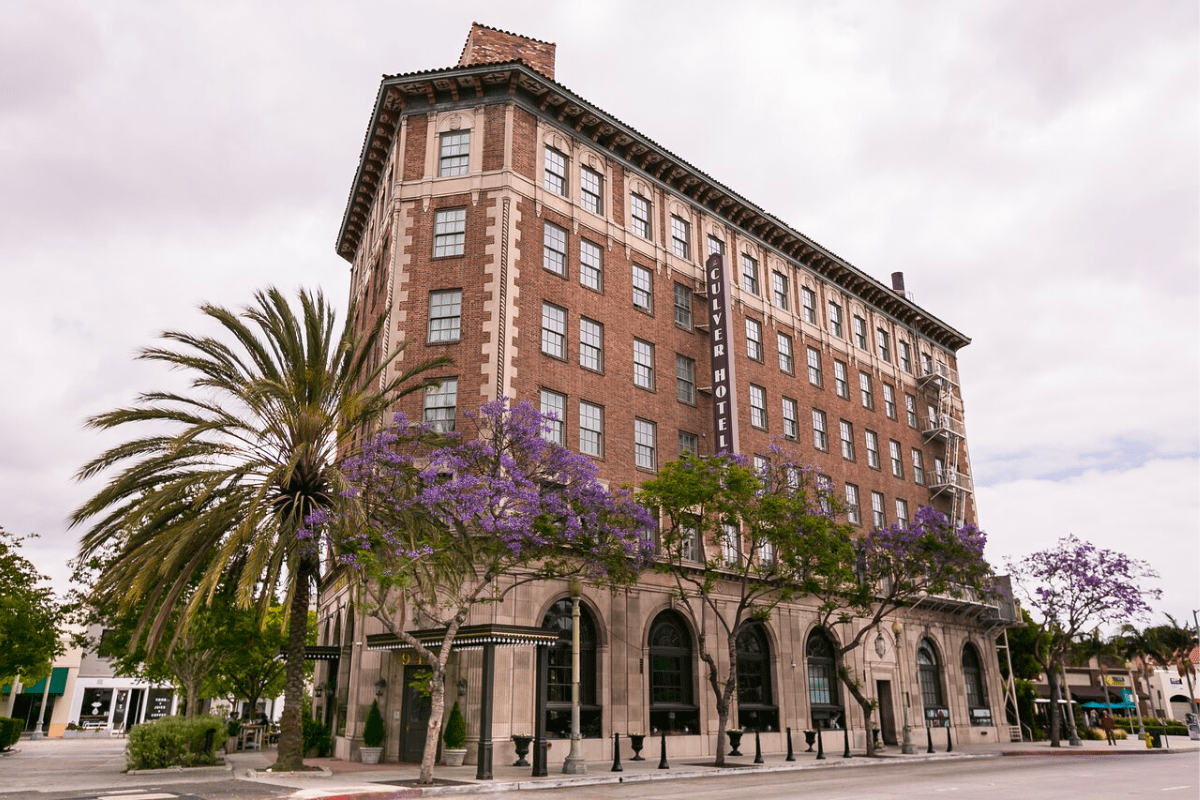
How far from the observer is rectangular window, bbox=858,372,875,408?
1839 inches

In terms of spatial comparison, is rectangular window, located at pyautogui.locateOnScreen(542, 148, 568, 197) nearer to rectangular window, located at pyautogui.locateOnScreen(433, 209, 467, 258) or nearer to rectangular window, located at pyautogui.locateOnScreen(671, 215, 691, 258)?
rectangular window, located at pyautogui.locateOnScreen(433, 209, 467, 258)

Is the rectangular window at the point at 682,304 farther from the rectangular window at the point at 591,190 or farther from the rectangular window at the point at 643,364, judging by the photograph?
the rectangular window at the point at 591,190

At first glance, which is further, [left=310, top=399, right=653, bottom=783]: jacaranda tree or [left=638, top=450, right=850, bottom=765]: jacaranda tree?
[left=638, top=450, right=850, bottom=765]: jacaranda tree

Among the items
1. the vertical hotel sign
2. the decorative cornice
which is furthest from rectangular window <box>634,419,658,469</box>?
the decorative cornice

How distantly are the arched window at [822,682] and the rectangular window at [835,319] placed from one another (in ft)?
53.1

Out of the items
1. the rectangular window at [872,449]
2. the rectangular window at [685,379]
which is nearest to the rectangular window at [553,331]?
the rectangular window at [685,379]

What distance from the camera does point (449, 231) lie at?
3203 cm

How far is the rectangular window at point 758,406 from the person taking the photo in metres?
39.0

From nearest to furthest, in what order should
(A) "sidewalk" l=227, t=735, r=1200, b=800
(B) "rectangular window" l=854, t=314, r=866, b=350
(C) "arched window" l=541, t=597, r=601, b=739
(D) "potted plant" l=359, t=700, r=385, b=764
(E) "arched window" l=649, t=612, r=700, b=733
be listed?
(A) "sidewalk" l=227, t=735, r=1200, b=800
(D) "potted plant" l=359, t=700, r=385, b=764
(C) "arched window" l=541, t=597, r=601, b=739
(E) "arched window" l=649, t=612, r=700, b=733
(B) "rectangular window" l=854, t=314, r=866, b=350

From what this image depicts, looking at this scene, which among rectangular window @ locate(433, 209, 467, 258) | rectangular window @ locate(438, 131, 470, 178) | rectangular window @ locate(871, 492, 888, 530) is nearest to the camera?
rectangular window @ locate(433, 209, 467, 258)

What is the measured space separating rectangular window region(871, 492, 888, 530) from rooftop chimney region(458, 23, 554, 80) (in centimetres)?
2597

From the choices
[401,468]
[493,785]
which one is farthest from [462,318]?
[493,785]

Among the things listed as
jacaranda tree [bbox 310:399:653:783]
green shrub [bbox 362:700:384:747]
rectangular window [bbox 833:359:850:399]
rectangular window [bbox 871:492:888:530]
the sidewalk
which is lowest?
the sidewalk

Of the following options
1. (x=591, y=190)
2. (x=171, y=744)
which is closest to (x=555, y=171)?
(x=591, y=190)
